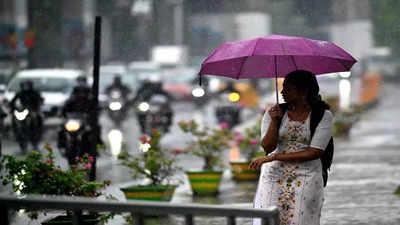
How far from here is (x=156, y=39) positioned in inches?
1864

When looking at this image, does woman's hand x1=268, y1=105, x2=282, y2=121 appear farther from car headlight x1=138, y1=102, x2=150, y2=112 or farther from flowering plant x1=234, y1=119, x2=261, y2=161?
car headlight x1=138, y1=102, x2=150, y2=112

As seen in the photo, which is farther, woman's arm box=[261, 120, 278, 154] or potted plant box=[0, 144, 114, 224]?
potted plant box=[0, 144, 114, 224]

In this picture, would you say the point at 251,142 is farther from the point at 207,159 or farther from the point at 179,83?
the point at 179,83

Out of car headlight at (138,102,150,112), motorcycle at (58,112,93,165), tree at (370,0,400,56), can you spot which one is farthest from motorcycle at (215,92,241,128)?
motorcycle at (58,112,93,165)

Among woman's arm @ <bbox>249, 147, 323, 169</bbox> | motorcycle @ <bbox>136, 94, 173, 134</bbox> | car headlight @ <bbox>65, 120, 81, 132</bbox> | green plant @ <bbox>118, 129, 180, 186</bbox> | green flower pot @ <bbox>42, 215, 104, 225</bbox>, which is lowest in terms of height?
motorcycle @ <bbox>136, 94, 173, 134</bbox>

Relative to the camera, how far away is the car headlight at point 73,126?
14814 millimetres

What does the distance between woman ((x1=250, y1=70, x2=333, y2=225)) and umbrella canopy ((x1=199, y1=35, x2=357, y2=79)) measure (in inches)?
16.3

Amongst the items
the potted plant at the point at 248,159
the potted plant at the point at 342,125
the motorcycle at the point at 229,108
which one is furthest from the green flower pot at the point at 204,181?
the motorcycle at the point at 229,108

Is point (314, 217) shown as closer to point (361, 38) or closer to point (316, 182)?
point (316, 182)

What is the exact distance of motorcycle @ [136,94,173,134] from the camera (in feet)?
69.6

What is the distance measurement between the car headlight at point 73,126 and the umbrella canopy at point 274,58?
8607mm

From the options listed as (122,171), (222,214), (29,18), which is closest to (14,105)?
(122,171)

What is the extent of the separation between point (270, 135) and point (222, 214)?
154 cm

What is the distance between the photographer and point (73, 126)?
48.8ft
